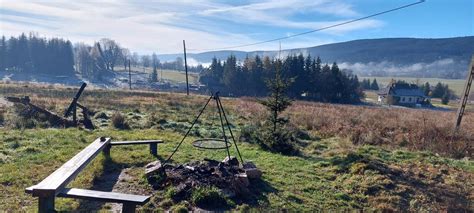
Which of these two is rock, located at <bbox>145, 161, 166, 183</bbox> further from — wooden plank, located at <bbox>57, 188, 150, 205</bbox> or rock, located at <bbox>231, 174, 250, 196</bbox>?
wooden plank, located at <bbox>57, 188, 150, 205</bbox>

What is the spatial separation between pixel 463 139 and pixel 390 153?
4205mm

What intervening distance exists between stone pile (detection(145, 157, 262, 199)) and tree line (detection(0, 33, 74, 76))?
10367cm

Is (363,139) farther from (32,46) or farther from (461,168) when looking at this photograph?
(32,46)

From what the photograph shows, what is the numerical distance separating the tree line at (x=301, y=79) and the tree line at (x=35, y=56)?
6414cm

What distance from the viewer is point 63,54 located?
101000 mm

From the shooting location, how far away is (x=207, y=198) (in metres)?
5.63

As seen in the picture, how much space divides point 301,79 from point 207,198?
1794 inches

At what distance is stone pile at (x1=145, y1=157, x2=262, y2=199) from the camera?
6.07m

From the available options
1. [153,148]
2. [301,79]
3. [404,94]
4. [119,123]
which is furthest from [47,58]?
[153,148]

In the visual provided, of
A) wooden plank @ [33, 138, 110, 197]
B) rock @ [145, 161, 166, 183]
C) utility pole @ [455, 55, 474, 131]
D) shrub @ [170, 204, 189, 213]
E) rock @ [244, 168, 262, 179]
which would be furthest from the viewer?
utility pole @ [455, 55, 474, 131]

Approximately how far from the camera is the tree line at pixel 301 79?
4906 cm

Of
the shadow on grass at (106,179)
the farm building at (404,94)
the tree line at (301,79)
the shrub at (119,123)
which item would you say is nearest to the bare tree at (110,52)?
the tree line at (301,79)

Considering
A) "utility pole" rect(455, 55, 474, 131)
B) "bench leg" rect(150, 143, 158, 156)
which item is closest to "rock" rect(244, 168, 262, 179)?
"bench leg" rect(150, 143, 158, 156)

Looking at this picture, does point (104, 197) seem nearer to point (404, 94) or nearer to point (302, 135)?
point (302, 135)
